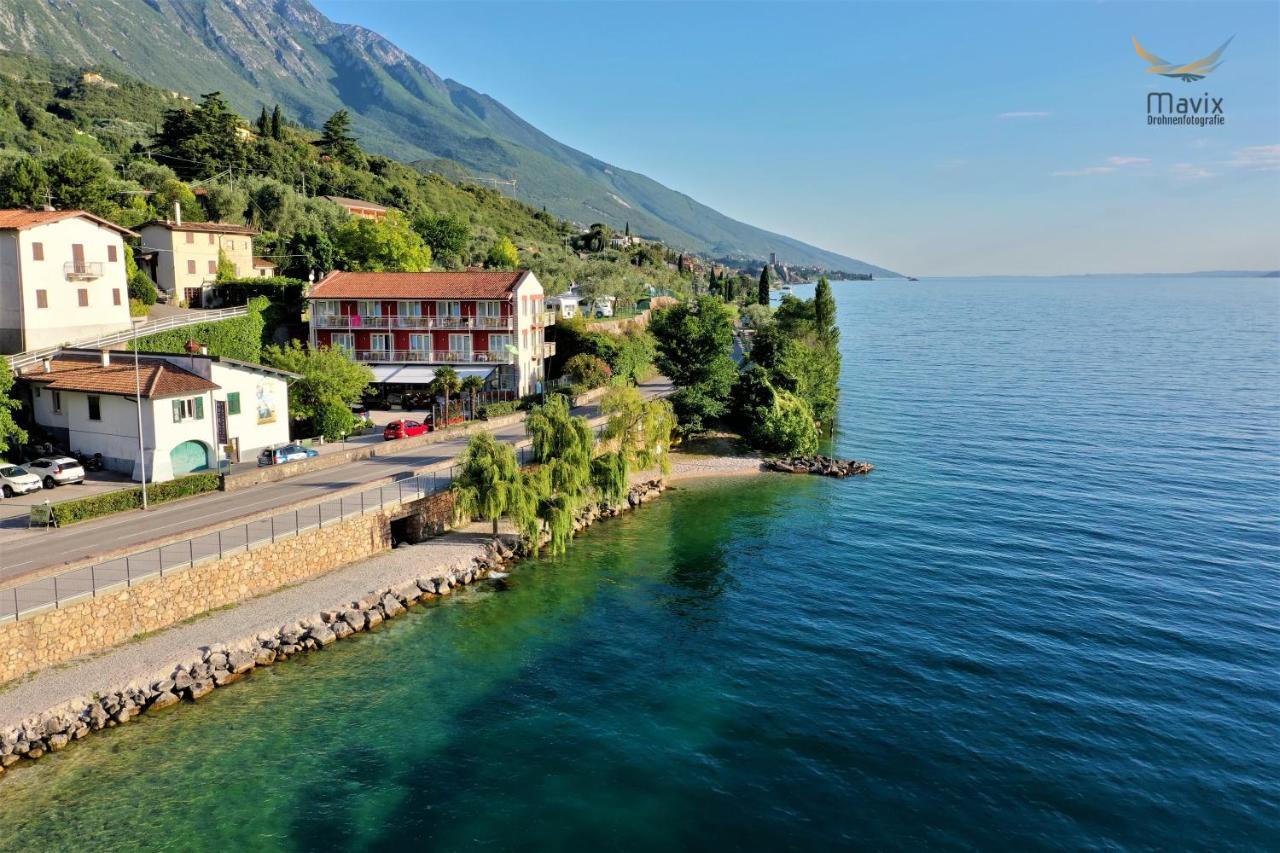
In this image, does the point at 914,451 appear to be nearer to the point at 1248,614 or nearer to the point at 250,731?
the point at 1248,614

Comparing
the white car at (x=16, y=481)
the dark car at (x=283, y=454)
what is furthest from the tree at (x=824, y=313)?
the white car at (x=16, y=481)

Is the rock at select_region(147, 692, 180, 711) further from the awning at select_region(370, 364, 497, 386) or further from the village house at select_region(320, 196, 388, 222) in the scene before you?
the village house at select_region(320, 196, 388, 222)

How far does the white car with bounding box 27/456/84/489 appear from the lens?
38.8m

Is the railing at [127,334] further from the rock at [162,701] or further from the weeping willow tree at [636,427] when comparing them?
the weeping willow tree at [636,427]

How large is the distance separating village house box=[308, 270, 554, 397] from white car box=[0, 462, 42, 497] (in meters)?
27.9

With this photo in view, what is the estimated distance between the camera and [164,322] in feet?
176

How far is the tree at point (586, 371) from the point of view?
70.1 m

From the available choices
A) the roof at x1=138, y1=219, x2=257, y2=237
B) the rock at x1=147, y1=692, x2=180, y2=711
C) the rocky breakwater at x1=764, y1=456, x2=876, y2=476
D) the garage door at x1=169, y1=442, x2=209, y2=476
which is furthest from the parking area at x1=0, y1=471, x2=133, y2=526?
the rocky breakwater at x1=764, y1=456, x2=876, y2=476

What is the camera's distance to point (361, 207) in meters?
116

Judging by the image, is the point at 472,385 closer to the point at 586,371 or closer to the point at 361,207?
the point at 586,371

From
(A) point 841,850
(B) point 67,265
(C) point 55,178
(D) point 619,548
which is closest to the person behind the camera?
(A) point 841,850

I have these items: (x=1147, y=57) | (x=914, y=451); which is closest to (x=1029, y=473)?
(x=914, y=451)

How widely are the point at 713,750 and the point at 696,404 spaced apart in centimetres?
4163

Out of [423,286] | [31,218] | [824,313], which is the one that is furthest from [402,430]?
[824,313]
